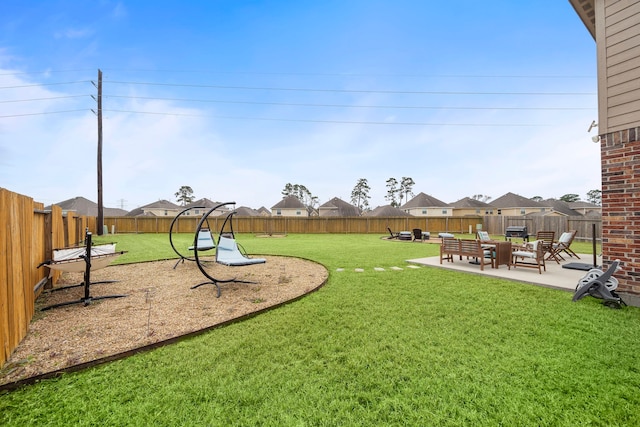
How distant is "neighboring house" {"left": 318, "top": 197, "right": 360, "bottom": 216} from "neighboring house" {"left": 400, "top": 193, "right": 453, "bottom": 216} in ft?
33.4

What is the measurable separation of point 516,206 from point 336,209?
28733 mm

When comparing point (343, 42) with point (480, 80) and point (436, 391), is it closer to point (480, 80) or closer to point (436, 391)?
point (480, 80)

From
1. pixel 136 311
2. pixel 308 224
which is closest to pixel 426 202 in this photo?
pixel 308 224

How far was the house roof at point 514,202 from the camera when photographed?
4047 centimetres

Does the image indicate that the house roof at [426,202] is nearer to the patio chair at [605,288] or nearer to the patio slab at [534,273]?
the patio slab at [534,273]

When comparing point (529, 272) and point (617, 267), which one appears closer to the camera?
point (617, 267)

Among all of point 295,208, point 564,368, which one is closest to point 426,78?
point 564,368

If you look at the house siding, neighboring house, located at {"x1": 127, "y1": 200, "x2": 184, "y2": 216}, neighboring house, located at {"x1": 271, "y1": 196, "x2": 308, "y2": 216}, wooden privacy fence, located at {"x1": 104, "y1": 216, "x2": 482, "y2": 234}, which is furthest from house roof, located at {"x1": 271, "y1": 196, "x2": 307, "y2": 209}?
the house siding

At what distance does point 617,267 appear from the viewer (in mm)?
4121

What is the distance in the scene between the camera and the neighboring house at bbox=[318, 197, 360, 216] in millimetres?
44722

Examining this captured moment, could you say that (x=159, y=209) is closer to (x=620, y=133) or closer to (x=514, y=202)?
A: (x=620, y=133)

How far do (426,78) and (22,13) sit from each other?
20192 mm

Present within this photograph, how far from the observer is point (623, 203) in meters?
4.08

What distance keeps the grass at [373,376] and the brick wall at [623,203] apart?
0.69 m
